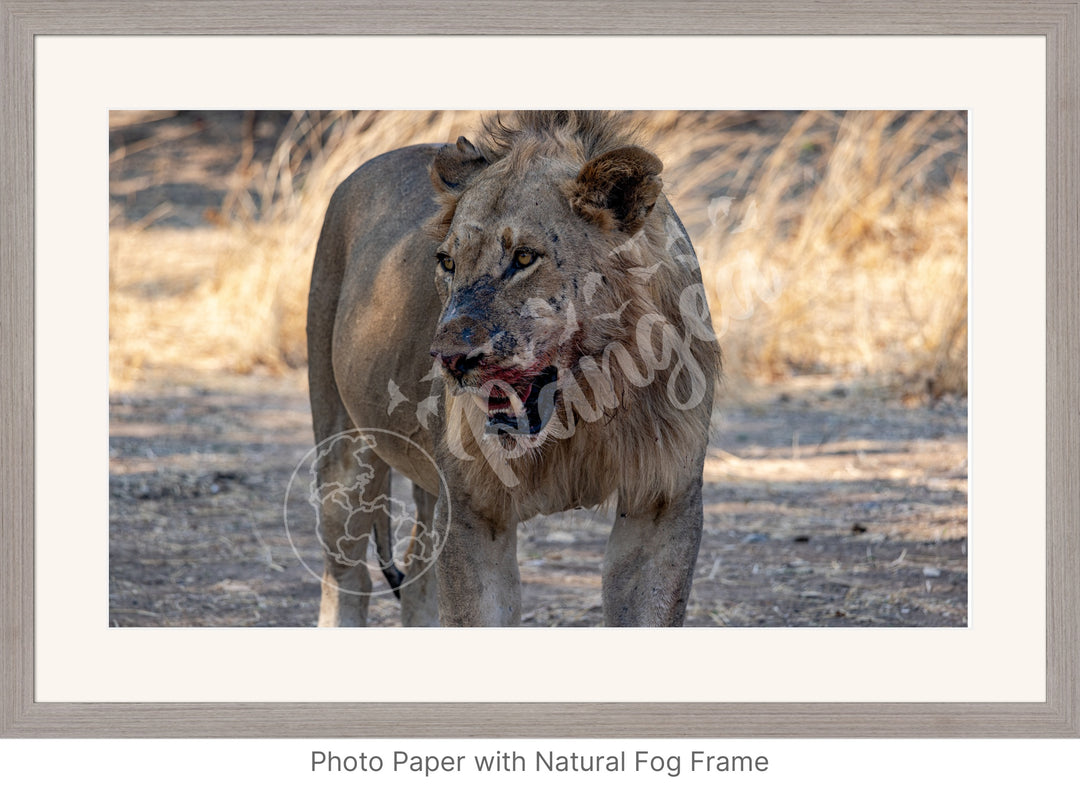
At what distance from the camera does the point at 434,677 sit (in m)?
Answer: 3.81

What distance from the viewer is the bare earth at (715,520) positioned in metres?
5.95

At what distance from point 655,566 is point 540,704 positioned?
1.68 ft

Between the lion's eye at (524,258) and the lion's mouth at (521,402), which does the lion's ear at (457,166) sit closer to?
the lion's eye at (524,258)

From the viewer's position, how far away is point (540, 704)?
12.3 feet

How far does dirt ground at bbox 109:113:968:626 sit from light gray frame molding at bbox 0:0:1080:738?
0.94 meters

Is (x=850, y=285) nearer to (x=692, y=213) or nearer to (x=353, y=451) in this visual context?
(x=692, y=213)

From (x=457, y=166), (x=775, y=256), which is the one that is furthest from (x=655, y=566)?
(x=775, y=256)

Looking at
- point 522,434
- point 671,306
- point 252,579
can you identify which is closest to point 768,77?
point 671,306

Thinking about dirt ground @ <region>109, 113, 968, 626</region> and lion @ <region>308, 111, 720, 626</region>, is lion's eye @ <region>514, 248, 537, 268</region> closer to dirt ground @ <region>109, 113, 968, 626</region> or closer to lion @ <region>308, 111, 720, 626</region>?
lion @ <region>308, 111, 720, 626</region>

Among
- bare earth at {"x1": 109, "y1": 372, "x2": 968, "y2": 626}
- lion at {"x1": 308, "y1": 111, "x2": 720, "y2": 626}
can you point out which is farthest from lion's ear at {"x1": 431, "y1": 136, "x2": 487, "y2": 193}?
bare earth at {"x1": 109, "y1": 372, "x2": 968, "y2": 626}

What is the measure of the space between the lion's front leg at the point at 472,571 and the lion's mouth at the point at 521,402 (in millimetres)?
404

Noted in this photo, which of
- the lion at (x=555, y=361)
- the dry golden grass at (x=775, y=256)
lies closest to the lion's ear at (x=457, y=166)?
the lion at (x=555, y=361)

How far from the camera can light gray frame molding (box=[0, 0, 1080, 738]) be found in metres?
3.74

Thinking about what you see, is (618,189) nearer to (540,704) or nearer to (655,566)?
(655,566)
